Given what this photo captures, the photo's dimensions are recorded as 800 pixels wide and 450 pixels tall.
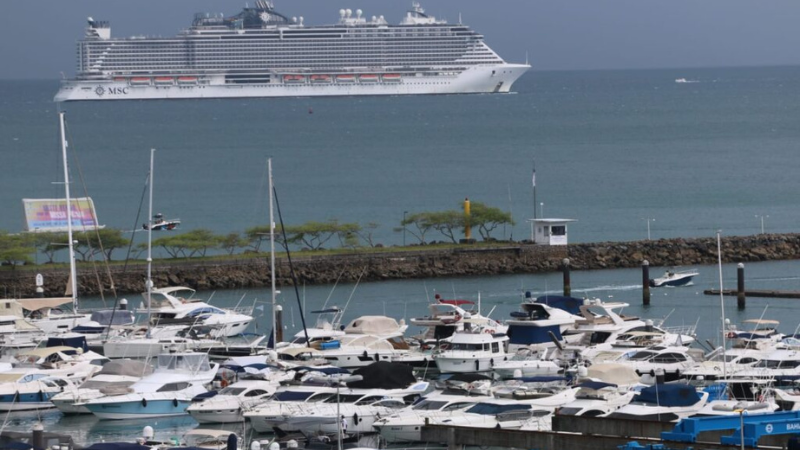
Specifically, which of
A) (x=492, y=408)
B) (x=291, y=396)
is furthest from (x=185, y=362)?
(x=492, y=408)

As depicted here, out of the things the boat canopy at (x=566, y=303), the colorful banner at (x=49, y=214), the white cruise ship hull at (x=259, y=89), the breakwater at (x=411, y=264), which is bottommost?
the boat canopy at (x=566, y=303)

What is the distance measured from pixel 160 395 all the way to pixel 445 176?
53368 millimetres

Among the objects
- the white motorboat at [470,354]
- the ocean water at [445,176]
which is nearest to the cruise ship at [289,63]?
the ocean water at [445,176]

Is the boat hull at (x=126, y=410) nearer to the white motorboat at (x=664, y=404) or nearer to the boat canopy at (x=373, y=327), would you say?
the boat canopy at (x=373, y=327)

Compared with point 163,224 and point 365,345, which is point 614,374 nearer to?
point 365,345

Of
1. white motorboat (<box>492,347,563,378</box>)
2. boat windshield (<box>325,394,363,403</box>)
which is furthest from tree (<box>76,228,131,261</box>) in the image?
boat windshield (<box>325,394,363,403</box>)

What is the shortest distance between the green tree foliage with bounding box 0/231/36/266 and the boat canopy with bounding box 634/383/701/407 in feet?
73.0

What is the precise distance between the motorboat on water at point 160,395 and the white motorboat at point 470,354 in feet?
12.5

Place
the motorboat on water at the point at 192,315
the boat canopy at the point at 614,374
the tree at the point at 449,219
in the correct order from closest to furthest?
the boat canopy at the point at 614,374, the motorboat on water at the point at 192,315, the tree at the point at 449,219

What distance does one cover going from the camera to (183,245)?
4162 centimetres

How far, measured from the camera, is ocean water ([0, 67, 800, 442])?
37.6 meters

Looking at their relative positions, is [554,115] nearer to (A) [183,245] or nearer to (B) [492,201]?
(B) [492,201]

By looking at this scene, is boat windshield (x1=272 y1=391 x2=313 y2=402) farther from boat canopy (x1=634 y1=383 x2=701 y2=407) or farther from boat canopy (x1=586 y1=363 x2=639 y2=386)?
boat canopy (x1=634 y1=383 x2=701 y2=407)

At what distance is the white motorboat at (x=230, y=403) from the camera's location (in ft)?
72.0
